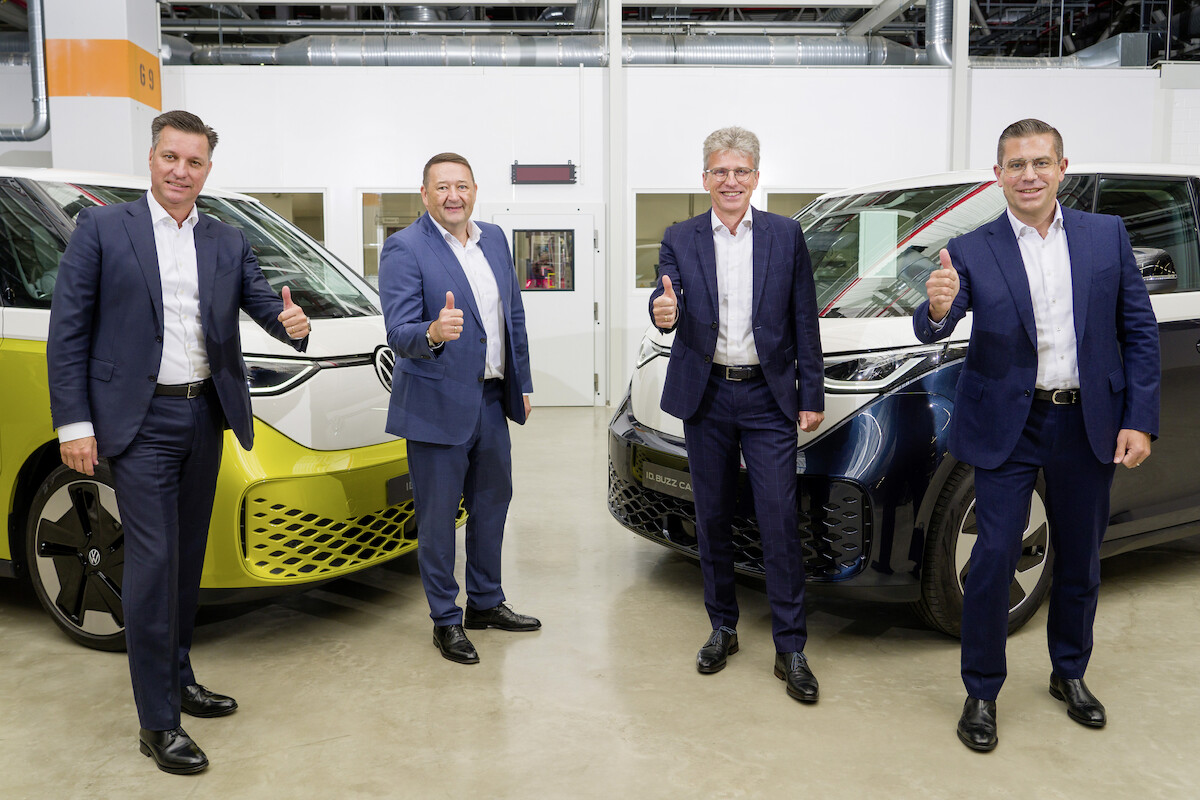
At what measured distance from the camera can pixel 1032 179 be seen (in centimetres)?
248

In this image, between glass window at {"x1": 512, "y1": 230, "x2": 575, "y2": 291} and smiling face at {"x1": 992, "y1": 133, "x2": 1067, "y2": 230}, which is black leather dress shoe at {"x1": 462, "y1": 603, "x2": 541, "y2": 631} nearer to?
smiling face at {"x1": 992, "y1": 133, "x2": 1067, "y2": 230}

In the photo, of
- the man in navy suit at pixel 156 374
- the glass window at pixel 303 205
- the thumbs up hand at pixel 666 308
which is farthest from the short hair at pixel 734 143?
the glass window at pixel 303 205

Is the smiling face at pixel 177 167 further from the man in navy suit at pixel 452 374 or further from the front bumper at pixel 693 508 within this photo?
the front bumper at pixel 693 508

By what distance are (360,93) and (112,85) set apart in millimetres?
2067

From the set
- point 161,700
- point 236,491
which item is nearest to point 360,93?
point 236,491

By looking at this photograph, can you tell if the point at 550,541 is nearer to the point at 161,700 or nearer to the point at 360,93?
the point at 161,700

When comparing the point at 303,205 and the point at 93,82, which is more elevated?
the point at 93,82

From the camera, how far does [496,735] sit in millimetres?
2662

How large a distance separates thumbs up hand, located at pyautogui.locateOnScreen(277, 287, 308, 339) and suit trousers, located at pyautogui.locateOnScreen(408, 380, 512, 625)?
0.65 m

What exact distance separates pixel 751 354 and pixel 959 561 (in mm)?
927

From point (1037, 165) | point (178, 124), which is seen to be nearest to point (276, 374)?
point (178, 124)

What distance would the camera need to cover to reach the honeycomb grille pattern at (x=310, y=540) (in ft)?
9.71

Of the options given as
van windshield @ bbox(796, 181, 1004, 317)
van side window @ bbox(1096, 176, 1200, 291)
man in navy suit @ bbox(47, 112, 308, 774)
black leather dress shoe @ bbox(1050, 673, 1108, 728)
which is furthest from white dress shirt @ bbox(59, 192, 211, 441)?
van side window @ bbox(1096, 176, 1200, 291)

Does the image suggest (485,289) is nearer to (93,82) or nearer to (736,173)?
(736,173)
